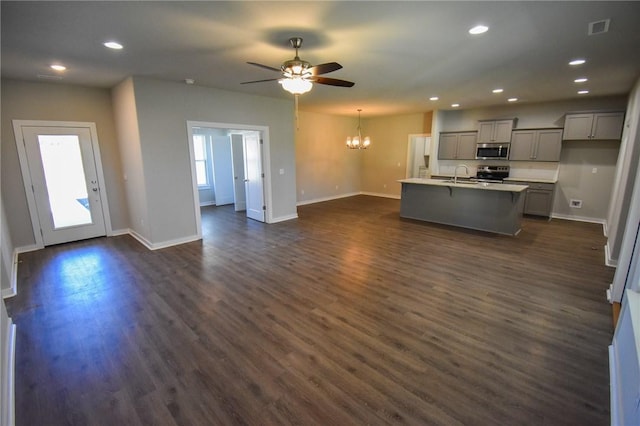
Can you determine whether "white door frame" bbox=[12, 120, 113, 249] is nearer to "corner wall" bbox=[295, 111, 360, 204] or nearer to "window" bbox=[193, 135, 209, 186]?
"window" bbox=[193, 135, 209, 186]

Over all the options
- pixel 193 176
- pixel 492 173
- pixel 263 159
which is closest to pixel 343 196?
pixel 263 159

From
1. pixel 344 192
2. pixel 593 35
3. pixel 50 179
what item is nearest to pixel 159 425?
pixel 593 35

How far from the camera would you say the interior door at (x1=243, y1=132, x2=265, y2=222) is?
6430 millimetres

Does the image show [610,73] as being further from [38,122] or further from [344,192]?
[38,122]

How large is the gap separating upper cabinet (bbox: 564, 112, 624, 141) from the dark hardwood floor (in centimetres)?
292

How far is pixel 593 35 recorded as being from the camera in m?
2.79

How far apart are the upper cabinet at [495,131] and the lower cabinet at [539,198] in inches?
44.6

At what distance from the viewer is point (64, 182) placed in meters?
5.09

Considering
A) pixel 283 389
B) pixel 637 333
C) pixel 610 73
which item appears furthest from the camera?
pixel 610 73

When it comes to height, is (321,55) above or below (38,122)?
above

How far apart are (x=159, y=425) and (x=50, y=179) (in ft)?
17.0

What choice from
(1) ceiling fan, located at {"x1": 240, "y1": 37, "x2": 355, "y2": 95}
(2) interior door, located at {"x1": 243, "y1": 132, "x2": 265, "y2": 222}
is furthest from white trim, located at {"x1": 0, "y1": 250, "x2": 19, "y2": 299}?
(2) interior door, located at {"x1": 243, "y1": 132, "x2": 265, "y2": 222}

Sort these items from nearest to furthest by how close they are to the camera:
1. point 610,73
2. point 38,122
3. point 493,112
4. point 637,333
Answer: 1. point 637,333
2. point 610,73
3. point 38,122
4. point 493,112

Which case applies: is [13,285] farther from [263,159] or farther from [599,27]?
[599,27]
